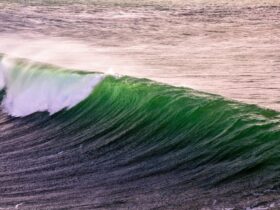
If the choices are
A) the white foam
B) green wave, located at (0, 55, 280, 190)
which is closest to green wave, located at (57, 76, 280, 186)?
green wave, located at (0, 55, 280, 190)

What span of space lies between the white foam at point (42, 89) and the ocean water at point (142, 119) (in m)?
0.04

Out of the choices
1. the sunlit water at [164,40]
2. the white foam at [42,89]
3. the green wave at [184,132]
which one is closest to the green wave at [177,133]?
the green wave at [184,132]

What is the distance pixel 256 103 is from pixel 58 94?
5.26m

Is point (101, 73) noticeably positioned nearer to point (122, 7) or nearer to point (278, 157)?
point (278, 157)

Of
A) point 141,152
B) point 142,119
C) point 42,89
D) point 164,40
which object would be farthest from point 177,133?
point 164,40

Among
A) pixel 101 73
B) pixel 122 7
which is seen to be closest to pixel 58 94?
pixel 101 73

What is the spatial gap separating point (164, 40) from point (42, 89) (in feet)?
25.2

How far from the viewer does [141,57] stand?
20.6 meters

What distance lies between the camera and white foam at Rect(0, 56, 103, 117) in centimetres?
1590

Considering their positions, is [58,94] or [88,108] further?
[58,94]

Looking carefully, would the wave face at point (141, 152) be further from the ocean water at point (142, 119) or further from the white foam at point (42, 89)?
the white foam at point (42, 89)

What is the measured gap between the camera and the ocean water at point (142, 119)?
364 inches

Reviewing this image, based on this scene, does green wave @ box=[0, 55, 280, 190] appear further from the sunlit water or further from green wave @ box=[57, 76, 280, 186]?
the sunlit water

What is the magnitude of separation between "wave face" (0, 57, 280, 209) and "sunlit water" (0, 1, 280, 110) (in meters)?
1.33
